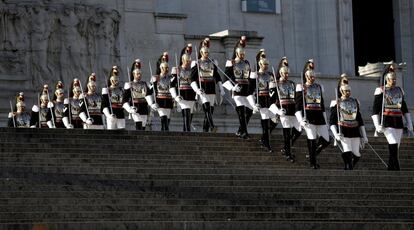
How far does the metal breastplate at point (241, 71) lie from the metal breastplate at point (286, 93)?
883 millimetres

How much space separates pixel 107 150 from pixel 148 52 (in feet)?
34.6

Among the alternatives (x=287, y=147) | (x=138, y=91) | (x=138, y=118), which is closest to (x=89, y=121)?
(x=138, y=118)

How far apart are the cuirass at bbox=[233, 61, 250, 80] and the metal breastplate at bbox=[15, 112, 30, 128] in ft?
16.2

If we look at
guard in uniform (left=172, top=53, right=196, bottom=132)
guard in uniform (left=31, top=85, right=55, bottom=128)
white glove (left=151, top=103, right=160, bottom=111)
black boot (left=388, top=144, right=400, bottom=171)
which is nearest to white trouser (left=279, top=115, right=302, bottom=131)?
black boot (left=388, top=144, right=400, bottom=171)

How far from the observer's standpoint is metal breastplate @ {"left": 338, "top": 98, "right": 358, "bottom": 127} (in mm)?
24125

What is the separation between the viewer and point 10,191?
19.1 meters

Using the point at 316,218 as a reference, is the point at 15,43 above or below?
above

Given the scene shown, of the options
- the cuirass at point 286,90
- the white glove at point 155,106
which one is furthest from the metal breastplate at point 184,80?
the cuirass at point 286,90

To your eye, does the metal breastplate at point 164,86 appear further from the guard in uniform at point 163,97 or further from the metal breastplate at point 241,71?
the metal breastplate at point 241,71

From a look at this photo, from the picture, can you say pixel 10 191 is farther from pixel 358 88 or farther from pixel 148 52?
pixel 358 88

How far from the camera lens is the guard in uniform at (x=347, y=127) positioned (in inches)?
941

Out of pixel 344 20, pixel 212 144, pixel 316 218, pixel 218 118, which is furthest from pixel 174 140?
pixel 344 20

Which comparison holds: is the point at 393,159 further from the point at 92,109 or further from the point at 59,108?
the point at 59,108

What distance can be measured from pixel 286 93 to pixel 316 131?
111 cm
